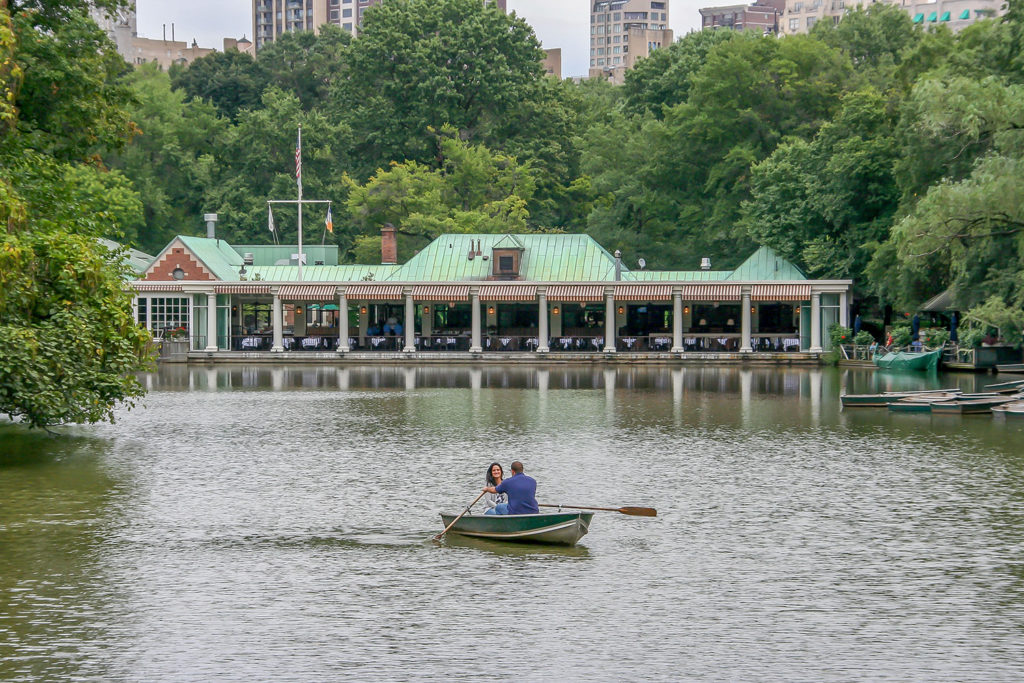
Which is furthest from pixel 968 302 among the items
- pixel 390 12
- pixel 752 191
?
pixel 390 12

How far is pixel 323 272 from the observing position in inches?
2689

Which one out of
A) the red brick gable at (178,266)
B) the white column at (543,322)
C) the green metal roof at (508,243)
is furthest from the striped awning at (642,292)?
the red brick gable at (178,266)

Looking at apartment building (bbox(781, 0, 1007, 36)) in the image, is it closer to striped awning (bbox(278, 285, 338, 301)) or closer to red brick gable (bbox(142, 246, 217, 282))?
striped awning (bbox(278, 285, 338, 301))

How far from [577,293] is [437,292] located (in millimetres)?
6713

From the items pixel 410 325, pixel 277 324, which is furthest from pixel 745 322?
pixel 277 324

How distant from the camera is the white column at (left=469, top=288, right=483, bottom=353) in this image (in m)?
62.8

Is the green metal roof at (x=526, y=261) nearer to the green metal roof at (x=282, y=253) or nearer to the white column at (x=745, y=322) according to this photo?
the white column at (x=745, y=322)

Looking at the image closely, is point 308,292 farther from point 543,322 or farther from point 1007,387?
point 1007,387

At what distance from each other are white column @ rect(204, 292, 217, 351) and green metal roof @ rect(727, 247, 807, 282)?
25255 millimetres

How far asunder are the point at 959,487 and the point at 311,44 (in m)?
97.1

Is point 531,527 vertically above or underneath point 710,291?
underneath

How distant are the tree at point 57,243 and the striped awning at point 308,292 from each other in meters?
28.9

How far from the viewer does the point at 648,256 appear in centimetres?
7981

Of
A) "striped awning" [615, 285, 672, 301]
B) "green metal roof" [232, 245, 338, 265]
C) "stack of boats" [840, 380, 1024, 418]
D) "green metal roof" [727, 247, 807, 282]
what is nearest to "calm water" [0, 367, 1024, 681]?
"stack of boats" [840, 380, 1024, 418]
